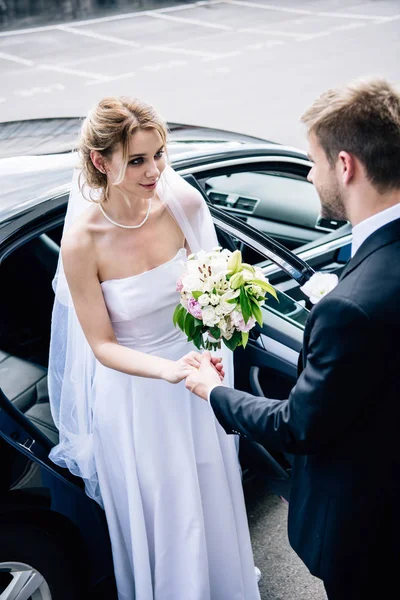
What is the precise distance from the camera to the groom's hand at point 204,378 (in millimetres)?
2258

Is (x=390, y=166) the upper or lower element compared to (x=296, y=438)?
upper

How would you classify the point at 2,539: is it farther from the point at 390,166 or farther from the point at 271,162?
the point at 271,162

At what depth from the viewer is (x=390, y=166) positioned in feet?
5.72

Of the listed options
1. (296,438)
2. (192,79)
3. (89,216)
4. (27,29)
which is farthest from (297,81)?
(296,438)

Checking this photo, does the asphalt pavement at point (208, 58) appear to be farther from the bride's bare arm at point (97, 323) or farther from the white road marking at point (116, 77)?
the bride's bare arm at point (97, 323)

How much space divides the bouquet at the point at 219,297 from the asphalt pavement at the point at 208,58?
582 centimetres

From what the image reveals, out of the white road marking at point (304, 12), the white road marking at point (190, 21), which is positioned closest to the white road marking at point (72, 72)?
the white road marking at point (190, 21)

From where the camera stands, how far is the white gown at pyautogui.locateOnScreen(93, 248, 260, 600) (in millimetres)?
2580

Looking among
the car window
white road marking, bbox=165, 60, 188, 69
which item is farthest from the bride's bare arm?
white road marking, bbox=165, 60, 188, 69

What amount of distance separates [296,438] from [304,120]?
2.61 ft

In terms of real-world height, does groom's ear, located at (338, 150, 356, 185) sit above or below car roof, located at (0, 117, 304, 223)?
above

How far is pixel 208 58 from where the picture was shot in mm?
11930

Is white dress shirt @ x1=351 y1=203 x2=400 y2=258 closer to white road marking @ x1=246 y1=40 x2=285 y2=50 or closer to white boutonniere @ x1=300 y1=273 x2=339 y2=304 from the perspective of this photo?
white boutonniere @ x1=300 y1=273 x2=339 y2=304

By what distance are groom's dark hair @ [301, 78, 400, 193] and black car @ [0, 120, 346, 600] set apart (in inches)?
42.9
